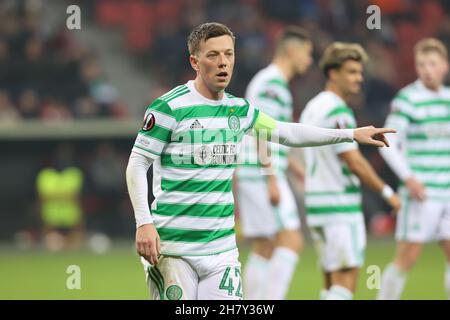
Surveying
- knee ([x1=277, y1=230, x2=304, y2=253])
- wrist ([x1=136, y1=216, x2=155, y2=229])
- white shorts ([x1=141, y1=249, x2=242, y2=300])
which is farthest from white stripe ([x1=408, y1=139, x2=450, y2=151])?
wrist ([x1=136, y1=216, x2=155, y2=229])

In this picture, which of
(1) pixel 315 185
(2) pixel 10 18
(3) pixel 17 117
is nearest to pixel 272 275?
(1) pixel 315 185

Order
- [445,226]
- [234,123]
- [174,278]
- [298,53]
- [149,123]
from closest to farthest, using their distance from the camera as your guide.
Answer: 1. [149,123]
2. [174,278]
3. [234,123]
4. [445,226]
5. [298,53]

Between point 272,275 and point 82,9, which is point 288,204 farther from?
point 82,9

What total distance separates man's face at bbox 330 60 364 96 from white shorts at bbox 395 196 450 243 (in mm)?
1782

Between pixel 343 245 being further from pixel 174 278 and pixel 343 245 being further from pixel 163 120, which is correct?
pixel 163 120

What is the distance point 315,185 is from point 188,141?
249 cm

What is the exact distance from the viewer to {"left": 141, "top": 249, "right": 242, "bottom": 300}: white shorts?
20.6 ft

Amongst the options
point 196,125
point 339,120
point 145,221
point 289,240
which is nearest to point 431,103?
point 289,240

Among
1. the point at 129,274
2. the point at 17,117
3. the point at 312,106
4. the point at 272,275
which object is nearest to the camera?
the point at 312,106

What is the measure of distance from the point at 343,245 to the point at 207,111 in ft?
8.17

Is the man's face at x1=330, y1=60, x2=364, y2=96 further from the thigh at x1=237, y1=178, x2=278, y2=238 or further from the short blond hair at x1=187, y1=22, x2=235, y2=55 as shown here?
the short blond hair at x1=187, y1=22, x2=235, y2=55

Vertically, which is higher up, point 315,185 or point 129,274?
point 315,185

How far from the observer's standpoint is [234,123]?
6.45 m

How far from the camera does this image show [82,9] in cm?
2216
